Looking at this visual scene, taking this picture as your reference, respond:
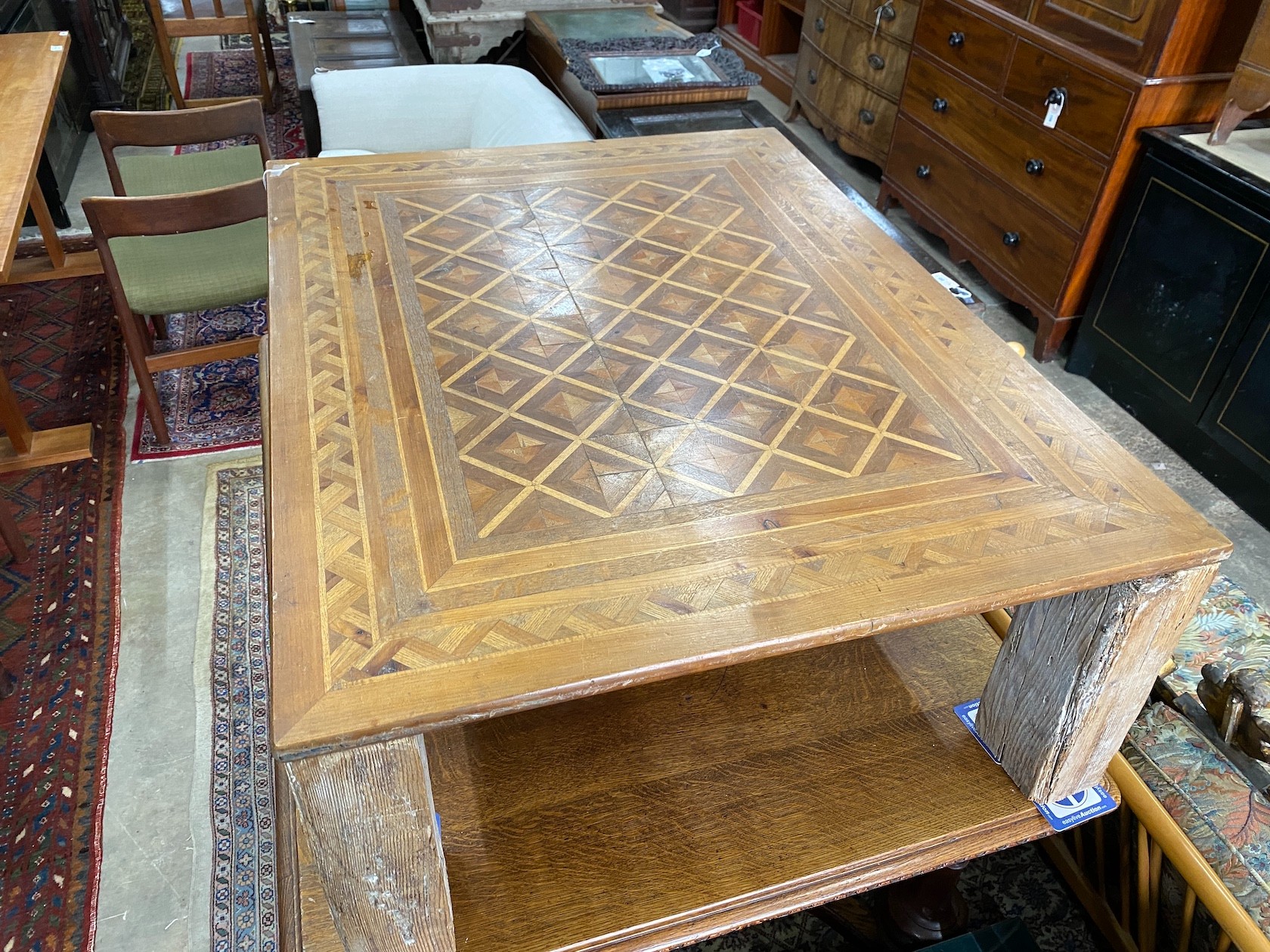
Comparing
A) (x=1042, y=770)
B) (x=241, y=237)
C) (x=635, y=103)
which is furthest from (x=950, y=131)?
(x=1042, y=770)

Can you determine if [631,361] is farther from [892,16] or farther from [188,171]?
[892,16]

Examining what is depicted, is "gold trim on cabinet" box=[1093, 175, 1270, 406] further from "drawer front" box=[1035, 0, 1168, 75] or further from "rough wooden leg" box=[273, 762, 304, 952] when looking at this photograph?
"rough wooden leg" box=[273, 762, 304, 952]

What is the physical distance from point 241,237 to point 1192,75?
259 centimetres

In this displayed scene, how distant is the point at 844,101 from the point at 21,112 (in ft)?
10.0

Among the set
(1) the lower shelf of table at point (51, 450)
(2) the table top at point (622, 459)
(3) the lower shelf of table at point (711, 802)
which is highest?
(2) the table top at point (622, 459)

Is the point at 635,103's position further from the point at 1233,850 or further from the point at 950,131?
the point at 1233,850

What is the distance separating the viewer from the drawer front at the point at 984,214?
2.88 m

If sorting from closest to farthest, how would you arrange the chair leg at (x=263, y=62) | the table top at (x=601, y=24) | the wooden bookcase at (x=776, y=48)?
the table top at (x=601, y=24) → the chair leg at (x=263, y=62) → the wooden bookcase at (x=776, y=48)

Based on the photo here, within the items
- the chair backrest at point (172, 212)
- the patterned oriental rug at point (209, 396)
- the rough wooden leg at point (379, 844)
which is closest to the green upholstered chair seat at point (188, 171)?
the patterned oriental rug at point (209, 396)

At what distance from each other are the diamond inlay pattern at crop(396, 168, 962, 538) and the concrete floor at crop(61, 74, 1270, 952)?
1002 millimetres

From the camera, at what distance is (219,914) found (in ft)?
4.94

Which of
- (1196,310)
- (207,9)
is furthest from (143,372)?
(207,9)

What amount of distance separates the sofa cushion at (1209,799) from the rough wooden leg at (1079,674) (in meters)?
0.09

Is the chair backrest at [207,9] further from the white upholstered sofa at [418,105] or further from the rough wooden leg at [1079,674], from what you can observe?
the rough wooden leg at [1079,674]
